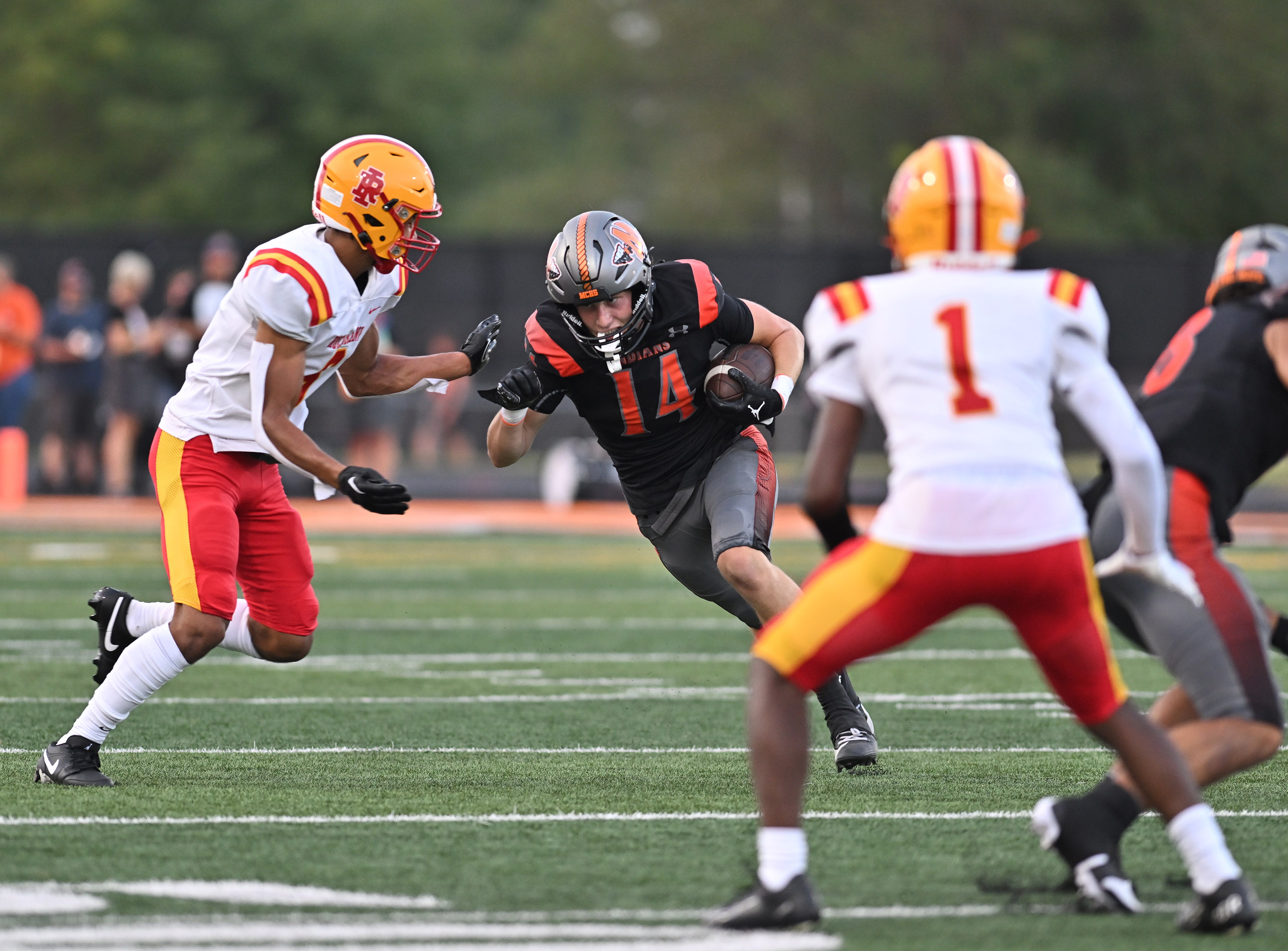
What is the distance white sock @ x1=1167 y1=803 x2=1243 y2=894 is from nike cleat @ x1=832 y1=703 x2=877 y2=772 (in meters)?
1.97

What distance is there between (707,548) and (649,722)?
82 cm

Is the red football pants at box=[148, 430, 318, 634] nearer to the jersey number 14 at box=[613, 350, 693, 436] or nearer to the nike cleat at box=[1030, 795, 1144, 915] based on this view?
the jersey number 14 at box=[613, 350, 693, 436]

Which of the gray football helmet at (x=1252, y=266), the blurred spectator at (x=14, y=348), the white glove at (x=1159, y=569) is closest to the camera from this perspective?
the white glove at (x=1159, y=569)

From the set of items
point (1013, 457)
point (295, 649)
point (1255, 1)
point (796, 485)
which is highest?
point (1255, 1)

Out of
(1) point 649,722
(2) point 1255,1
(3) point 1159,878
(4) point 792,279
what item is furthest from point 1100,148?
(3) point 1159,878

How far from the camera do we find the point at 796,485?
19234 millimetres

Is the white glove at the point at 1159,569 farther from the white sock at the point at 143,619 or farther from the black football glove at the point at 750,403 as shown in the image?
the white sock at the point at 143,619

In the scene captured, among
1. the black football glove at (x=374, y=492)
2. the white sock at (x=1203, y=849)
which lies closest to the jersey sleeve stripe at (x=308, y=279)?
the black football glove at (x=374, y=492)

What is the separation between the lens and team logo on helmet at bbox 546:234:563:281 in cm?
619

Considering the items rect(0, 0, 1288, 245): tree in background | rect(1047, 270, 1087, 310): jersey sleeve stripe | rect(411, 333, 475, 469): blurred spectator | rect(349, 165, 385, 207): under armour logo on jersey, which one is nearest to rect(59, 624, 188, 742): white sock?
rect(349, 165, 385, 207): under armour logo on jersey

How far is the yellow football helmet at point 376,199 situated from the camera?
582cm

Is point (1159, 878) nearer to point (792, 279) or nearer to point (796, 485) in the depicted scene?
point (796, 485)

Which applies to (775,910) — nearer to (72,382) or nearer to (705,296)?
(705,296)

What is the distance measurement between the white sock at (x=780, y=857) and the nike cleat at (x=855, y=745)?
2.01 m
